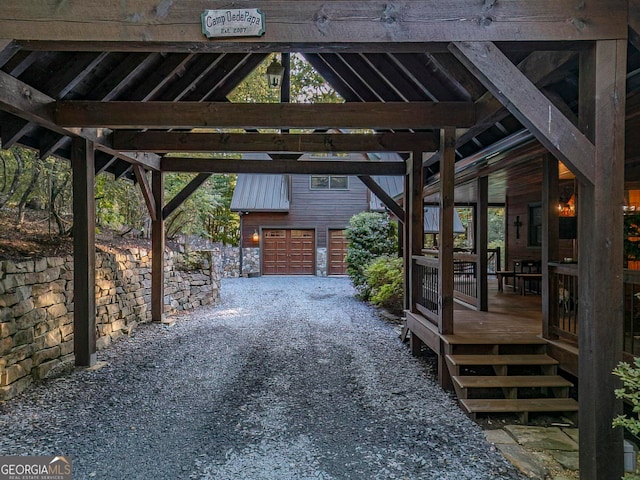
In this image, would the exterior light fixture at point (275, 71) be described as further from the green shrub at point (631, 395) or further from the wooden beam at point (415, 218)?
the green shrub at point (631, 395)

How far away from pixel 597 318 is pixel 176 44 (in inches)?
121

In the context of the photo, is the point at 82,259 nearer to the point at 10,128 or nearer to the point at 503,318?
the point at 10,128

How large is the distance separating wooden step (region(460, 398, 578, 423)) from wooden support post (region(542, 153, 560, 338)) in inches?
28.9

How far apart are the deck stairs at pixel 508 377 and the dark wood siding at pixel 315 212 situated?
12.4 metres

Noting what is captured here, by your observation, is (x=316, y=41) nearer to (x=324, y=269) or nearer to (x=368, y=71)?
(x=368, y=71)

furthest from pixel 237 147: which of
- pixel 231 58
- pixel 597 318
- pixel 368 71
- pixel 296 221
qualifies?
pixel 296 221

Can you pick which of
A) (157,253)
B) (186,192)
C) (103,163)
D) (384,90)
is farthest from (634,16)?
(157,253)

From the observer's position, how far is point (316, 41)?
241 centimetres

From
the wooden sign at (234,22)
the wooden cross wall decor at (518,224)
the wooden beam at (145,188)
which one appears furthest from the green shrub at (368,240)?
the wooden sign at (234,22)

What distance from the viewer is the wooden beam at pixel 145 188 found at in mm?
6488

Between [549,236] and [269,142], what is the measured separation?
146 inches

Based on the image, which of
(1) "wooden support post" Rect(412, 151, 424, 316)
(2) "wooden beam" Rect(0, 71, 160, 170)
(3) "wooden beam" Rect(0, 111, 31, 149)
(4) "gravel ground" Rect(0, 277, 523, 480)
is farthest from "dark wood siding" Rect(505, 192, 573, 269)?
(3) "wooden beam" Rect(0, 111, 31, 149)

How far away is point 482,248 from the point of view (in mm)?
5801

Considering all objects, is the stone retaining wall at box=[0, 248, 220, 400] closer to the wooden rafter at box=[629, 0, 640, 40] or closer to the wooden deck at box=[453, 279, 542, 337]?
the wooden deck at box=[453, 279, 542, 337]
